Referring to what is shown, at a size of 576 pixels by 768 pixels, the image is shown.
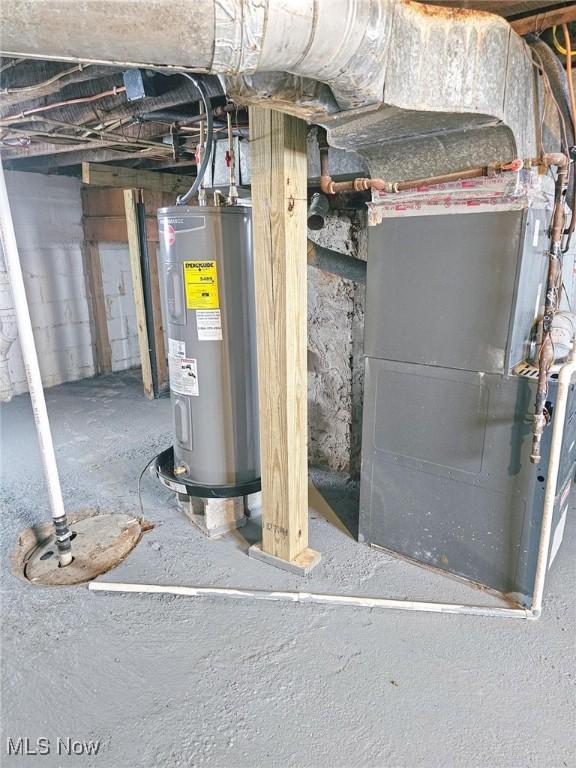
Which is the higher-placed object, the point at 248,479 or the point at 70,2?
the point at 70,2

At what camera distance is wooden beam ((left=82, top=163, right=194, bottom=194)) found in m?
4.23

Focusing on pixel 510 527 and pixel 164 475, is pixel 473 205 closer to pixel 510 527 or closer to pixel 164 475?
pixel 510 527

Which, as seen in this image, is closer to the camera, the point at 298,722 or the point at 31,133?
the point at 298,722

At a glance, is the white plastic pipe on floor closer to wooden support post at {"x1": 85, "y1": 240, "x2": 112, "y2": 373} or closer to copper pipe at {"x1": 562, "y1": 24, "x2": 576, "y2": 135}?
copper pipe at {"x1": 562, "y1": 24, "x2": 576, "y2": 135}

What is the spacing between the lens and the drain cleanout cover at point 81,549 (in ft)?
7.14

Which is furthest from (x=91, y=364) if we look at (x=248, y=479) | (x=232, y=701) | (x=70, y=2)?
(x=70, y=2)

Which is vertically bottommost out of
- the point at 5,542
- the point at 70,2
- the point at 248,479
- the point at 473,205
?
the point at 5,542

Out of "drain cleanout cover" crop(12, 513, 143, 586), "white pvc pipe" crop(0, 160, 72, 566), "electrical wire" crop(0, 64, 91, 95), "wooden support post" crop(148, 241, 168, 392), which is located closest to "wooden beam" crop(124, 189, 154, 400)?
"wooden support post" crop(148, 241, 168, 392)

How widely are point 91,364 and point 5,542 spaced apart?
323 centimetres

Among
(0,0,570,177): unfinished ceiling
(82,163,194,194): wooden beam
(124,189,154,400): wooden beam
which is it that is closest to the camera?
(0,0,570,177): unfinished ceiling

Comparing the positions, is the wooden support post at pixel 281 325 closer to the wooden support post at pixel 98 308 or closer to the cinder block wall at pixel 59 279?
the cinder block wall at pixel 59 279

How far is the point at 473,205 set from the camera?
5.86 feet

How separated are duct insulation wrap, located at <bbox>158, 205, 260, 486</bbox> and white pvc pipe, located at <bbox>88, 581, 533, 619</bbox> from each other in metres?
0.51

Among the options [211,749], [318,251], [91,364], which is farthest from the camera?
[91,364]
